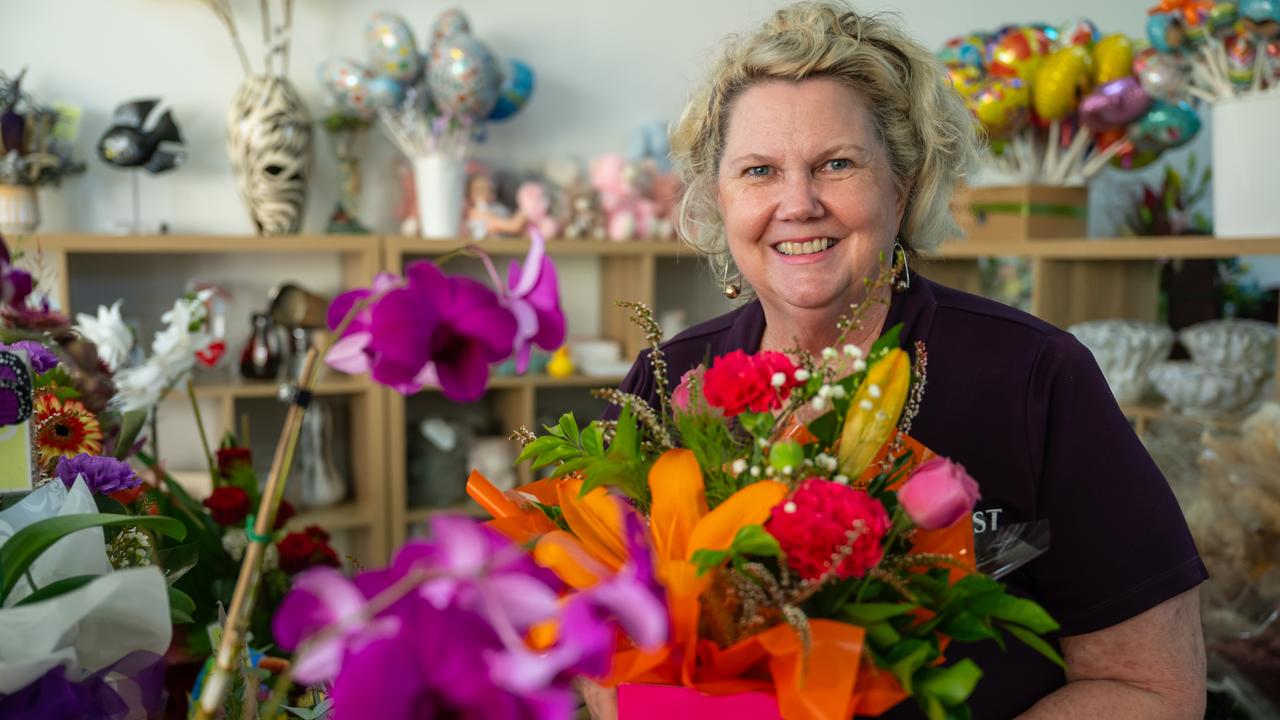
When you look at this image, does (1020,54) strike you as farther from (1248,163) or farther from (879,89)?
(879,89)

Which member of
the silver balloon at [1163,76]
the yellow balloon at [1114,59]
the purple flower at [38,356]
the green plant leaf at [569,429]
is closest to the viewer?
the green plant leaf at [569,429]

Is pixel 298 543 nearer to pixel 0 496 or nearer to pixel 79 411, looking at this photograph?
pixel 79 411

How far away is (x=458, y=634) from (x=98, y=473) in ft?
2.08

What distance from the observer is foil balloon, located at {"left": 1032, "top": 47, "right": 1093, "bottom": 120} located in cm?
243

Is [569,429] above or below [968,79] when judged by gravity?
below

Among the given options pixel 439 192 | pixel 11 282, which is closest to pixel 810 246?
pixel 11 282

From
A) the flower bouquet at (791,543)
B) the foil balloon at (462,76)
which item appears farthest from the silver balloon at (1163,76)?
the flower bouquet at (791,543)

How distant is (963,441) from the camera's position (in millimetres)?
1133

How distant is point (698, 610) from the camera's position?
62 cm

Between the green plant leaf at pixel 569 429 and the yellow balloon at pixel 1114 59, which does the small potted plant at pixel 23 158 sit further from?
the yellow balloon at pixel 1114 59

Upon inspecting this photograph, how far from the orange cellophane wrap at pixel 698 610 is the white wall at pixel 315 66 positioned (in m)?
2.34

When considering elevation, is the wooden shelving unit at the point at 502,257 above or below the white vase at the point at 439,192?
below

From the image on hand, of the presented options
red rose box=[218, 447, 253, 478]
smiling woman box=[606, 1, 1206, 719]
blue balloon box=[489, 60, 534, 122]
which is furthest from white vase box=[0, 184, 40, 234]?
smiling woman box=[606, 1, 1206, 719]

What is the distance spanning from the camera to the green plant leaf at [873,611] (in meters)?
0.64
